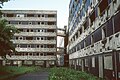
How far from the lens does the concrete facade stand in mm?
61281

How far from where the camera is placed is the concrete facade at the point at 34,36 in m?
61.3

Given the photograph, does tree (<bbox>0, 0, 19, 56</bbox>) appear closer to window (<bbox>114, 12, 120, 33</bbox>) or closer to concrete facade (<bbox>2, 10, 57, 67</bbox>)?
window (<bbox>114, 12, 120, 33</bbox>)

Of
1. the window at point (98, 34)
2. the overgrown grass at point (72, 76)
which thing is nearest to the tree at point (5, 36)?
the overgrown grass at point (72, 76)

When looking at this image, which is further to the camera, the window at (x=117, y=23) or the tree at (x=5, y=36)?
the tree at (x=5, y=36)

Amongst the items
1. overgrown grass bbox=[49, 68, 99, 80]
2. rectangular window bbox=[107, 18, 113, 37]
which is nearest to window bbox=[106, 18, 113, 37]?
rectangular window bbox=[107, 18, 113, 37]

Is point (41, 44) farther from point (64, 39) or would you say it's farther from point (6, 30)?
point (6, 30)

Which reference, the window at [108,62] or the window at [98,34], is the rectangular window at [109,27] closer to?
the window at [108,62]

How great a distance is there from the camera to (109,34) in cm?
1848

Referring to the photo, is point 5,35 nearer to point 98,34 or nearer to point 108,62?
point 98,34

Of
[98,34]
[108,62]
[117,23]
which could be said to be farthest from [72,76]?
[117,23]

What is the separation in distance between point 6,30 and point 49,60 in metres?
34.6

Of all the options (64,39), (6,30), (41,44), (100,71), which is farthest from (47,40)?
(100,71)

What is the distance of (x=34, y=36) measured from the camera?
2446 inches

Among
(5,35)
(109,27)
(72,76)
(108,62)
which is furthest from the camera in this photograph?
(5,35)
